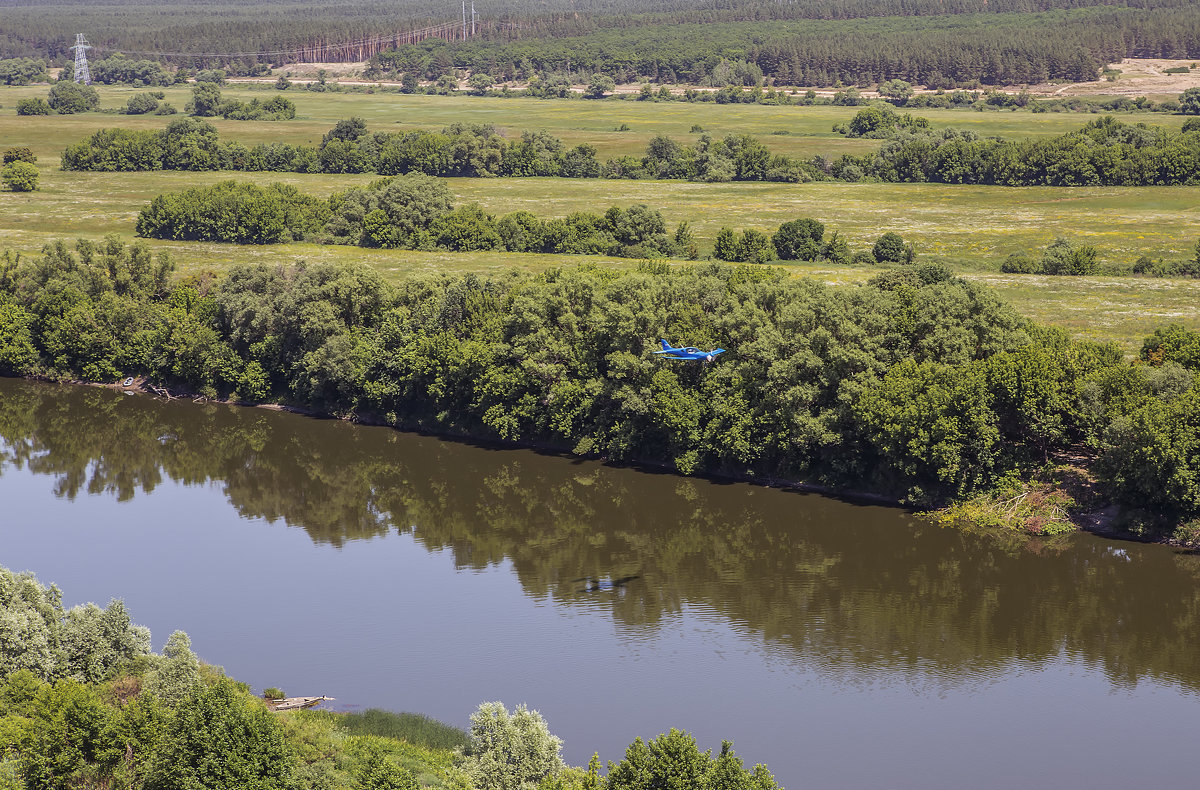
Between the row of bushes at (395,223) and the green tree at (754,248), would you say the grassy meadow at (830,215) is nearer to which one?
the row of bushes at (395,223)

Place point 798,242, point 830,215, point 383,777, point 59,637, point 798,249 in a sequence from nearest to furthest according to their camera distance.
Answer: point 383,777 < point 59,637 < point 798,249 < point 798,242 < point 830,215

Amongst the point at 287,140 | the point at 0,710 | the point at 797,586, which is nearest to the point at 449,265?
the point at 797,586

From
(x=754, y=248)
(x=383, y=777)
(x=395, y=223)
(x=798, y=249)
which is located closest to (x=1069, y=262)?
(x=798, y=249)

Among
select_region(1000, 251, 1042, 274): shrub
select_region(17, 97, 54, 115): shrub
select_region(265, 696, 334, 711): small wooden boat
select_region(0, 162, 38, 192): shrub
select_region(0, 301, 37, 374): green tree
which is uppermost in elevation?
select_region(17, 97, 54, 115): shrub

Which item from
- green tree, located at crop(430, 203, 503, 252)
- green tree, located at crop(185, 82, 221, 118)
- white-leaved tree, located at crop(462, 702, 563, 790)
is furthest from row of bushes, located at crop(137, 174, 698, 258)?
green tree, located at crop(185, 82, 221, 118)

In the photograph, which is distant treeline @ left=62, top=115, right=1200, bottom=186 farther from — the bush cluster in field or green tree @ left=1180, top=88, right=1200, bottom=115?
green tree @ left=1180, top=88, right=1200, bottom=115

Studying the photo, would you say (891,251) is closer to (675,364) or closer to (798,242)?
(798,242)

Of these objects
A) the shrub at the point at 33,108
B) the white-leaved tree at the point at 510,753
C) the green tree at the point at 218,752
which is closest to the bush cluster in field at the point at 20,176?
the shrub at the point at 33,108
